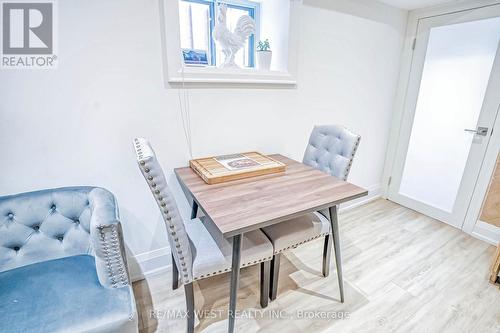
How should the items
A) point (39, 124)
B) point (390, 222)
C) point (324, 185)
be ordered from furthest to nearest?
point (390, 222) < point (324, 185) < point (39, 124)

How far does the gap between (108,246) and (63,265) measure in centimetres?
35

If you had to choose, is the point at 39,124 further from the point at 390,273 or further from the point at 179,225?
the point at 390,273

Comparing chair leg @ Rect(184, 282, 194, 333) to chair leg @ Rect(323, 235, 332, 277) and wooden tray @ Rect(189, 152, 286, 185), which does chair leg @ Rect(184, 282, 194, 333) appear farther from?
chair leg @ Rect(323, 235, 332, 277)

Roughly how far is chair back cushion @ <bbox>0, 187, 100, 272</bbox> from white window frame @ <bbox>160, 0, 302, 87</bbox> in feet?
2.76

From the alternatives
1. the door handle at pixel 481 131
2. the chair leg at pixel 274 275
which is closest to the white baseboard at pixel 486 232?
the door handle at pixel 481 131

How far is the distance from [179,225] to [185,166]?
26.7 inches

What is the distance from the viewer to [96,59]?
1329 mm

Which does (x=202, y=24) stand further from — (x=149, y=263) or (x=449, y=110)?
(x=449, y=110)

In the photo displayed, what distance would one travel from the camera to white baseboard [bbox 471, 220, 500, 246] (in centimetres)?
222

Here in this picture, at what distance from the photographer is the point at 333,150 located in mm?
1746

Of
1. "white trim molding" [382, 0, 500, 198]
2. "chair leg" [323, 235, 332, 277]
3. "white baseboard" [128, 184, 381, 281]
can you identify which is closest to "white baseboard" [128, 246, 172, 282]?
"white baseboard" [128, 184, 381, 281]

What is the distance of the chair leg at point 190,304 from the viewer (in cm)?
126

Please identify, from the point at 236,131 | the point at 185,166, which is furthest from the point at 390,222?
the point at 185,166

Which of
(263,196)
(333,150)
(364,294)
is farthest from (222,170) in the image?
(364,294)
